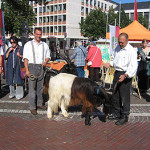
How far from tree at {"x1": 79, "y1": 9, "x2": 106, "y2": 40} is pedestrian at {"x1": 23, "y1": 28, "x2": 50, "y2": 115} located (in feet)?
145

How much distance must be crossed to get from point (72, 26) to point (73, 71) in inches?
2336

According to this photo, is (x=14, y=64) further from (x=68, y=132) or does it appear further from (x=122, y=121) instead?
(x=122, y=121)

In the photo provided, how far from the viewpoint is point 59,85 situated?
15.8 feet

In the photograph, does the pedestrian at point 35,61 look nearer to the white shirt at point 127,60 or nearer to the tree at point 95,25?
the white shirt at point 127,60

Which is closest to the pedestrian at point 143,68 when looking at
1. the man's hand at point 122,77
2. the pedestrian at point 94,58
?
the pedestrian at point 94,58

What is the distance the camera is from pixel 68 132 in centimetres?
441

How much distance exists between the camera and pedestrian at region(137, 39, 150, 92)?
7719 millimetres

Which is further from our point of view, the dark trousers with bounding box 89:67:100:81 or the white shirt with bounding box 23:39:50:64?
the dark trousers with bounding box 89:67:100:81

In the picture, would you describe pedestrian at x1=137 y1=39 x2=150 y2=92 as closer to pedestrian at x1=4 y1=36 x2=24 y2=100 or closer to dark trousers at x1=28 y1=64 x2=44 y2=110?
dark trousers at x1=28 y1=64 x2=44 y2=110

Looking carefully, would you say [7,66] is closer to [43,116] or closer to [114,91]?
[43,116]

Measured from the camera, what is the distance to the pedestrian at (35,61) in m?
5.15

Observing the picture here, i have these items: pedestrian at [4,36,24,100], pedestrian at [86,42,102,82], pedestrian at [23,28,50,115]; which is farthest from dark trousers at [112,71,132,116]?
pedestrian at [86,42,102,82]

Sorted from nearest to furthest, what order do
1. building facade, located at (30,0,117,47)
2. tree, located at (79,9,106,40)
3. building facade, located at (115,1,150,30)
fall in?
tree, located at (79,9,106,40), building facade, located at (30,0,117,47), building facade, located at (115,1,150,30)

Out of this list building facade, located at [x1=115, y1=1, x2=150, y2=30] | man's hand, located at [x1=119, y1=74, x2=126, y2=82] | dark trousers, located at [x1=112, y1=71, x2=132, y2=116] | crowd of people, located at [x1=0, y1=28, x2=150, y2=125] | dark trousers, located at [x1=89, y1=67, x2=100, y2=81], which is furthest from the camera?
building facade, located at [x1=115, y1=1, x2=150, y2=30]
